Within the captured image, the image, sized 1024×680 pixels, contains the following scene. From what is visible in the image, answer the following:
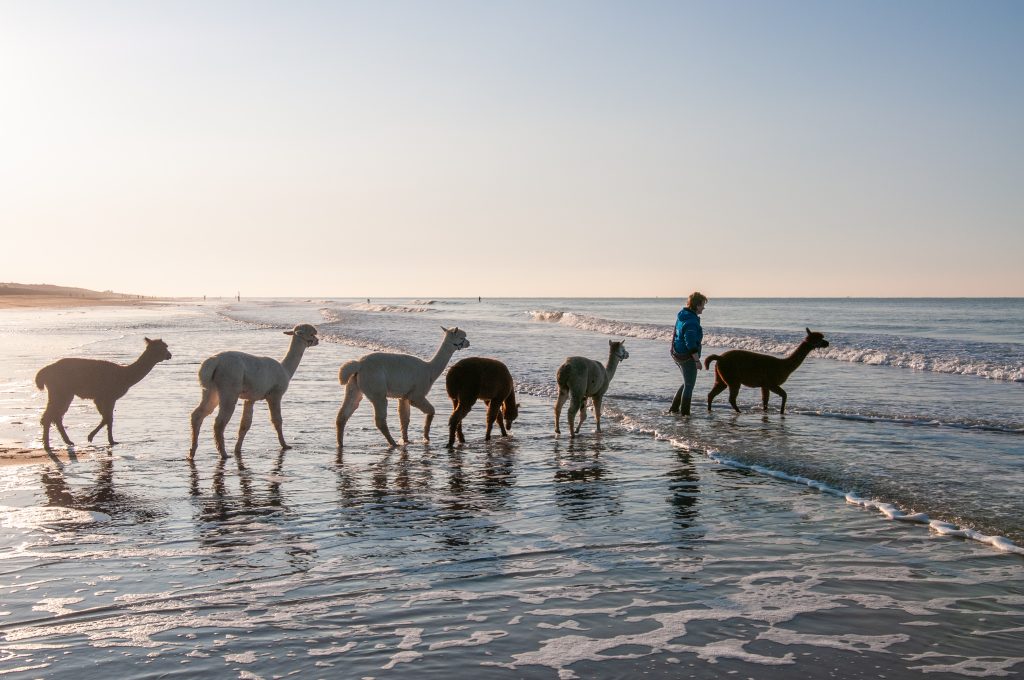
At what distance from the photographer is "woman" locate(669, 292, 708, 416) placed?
14.6 metres

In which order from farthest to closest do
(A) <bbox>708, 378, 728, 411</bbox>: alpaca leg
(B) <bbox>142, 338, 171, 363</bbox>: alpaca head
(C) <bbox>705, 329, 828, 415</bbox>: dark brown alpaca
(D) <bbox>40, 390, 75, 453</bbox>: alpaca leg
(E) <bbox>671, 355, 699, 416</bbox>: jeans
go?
(A) <bbox>708, 378, 728, 411</bbox>: alpaca leg < (C) <bbox>705, 329, 828, 415</bbox>: dark brown alpaca < (E) <bbox>671, 355, 699, 416</bbox>: jeans < (B) <bbox>142, 338, 171, 363</bbox>: alpaca head < (D) <bbox>40, 390, 75, 453</bbox>: alpaca leg

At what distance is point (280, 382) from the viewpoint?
10945mm

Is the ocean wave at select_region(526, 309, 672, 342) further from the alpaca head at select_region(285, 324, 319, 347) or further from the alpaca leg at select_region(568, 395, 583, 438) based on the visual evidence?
the alpaca head at select_region(285, 324, 319, 347)

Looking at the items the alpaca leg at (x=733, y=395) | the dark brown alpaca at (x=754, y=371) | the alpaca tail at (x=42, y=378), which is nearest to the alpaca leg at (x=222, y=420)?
the alpaca tail at (x=42, y=378)

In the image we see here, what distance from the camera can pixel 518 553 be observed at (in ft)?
20.2

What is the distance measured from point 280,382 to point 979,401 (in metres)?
13.7

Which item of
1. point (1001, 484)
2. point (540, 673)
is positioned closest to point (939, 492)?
point (1001, 484)

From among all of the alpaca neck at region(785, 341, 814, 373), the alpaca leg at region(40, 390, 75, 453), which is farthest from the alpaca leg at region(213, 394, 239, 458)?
the alpaca neck at region(785, 341, 814, 373)

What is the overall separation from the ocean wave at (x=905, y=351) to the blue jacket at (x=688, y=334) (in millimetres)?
11627

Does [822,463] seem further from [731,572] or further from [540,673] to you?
[540,673]

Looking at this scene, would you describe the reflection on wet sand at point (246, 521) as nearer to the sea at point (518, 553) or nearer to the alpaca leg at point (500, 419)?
the sea at point (518, 553)

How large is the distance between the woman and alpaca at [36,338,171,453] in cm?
877

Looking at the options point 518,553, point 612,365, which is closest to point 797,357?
point 612,365

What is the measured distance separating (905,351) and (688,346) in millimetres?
18870
